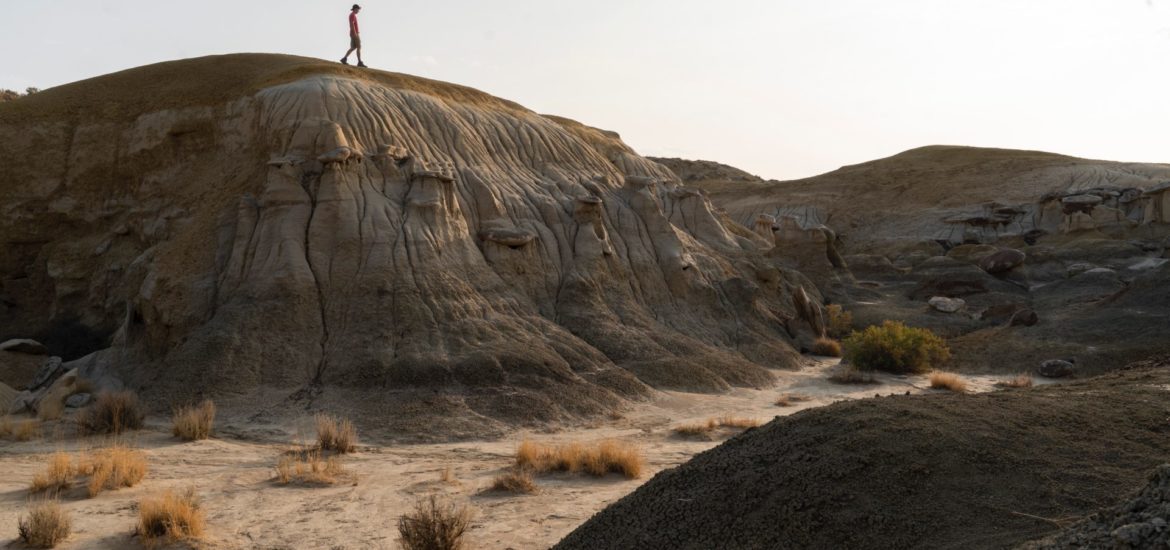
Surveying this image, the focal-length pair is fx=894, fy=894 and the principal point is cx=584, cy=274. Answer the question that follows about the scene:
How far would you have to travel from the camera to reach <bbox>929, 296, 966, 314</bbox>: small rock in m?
29.8

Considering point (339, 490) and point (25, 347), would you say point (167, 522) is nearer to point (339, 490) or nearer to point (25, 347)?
point (339, 490)

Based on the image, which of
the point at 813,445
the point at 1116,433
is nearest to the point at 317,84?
the point at 813,445

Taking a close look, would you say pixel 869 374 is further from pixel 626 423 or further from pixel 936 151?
pixel 936 151

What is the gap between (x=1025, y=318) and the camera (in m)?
26.5

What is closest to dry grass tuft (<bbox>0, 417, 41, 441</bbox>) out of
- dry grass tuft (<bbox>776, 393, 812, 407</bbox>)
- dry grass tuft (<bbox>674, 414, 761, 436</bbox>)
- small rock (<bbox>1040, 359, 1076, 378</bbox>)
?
dry grass tuft (<bbox>674, 414, 761, 436</bbox>)

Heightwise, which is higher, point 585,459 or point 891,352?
point 891,352

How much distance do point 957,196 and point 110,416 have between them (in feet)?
166

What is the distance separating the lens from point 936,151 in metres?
69.4

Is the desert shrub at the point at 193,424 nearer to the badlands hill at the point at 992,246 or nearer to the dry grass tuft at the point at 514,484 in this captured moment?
the dry grass tuft at the point at 514,484

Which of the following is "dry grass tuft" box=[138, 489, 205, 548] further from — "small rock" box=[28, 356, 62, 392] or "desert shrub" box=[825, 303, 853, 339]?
"desert shrub" box=[825, 303, 853, 339]

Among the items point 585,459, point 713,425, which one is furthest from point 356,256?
point 585,459

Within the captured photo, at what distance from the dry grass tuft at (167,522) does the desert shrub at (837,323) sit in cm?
2169

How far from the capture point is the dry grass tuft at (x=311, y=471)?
11.6 m

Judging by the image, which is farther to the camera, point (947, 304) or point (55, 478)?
point (947, 304)
